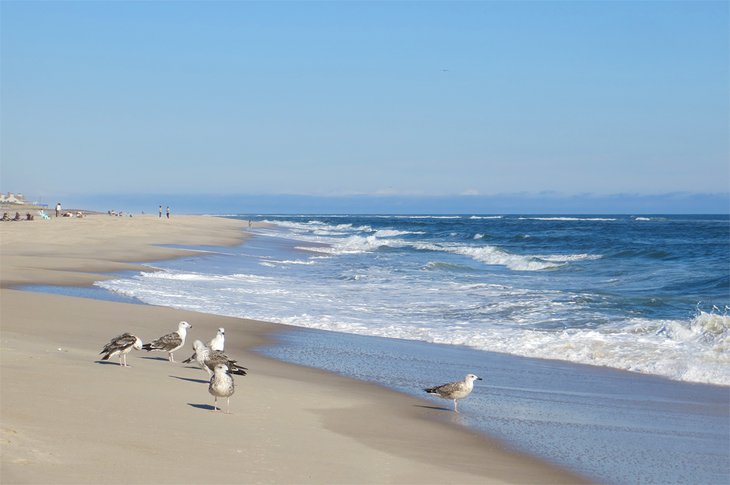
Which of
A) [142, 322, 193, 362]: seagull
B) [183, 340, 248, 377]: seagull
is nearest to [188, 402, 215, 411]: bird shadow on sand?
[183, 340, 248, 377]: seagull

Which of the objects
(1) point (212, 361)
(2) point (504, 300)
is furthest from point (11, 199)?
(1) point (212, 361)

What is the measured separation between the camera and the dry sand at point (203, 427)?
234 inches

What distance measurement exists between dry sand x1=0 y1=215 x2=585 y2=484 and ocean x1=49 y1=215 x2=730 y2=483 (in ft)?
2.34

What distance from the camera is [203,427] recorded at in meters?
7.40

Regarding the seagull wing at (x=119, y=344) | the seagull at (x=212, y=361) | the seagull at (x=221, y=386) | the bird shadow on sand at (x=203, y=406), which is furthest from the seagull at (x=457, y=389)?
the seagull wing at (x=119, y=344)

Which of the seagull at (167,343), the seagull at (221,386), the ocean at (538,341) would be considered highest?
the seagull at (221,386)

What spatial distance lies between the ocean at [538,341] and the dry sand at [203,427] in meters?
0.71

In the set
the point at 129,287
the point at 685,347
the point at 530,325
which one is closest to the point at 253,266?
the point at 129,287

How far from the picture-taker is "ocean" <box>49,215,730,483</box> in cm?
851

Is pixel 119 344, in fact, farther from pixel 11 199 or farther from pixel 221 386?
pixel 11 199

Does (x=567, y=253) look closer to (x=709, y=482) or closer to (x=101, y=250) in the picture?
(x=101, y=250)

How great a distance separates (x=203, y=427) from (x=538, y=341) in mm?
8579

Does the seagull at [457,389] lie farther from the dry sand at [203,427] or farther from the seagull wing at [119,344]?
the seagull wing at [119,344]

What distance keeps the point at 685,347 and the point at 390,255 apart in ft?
98.2
